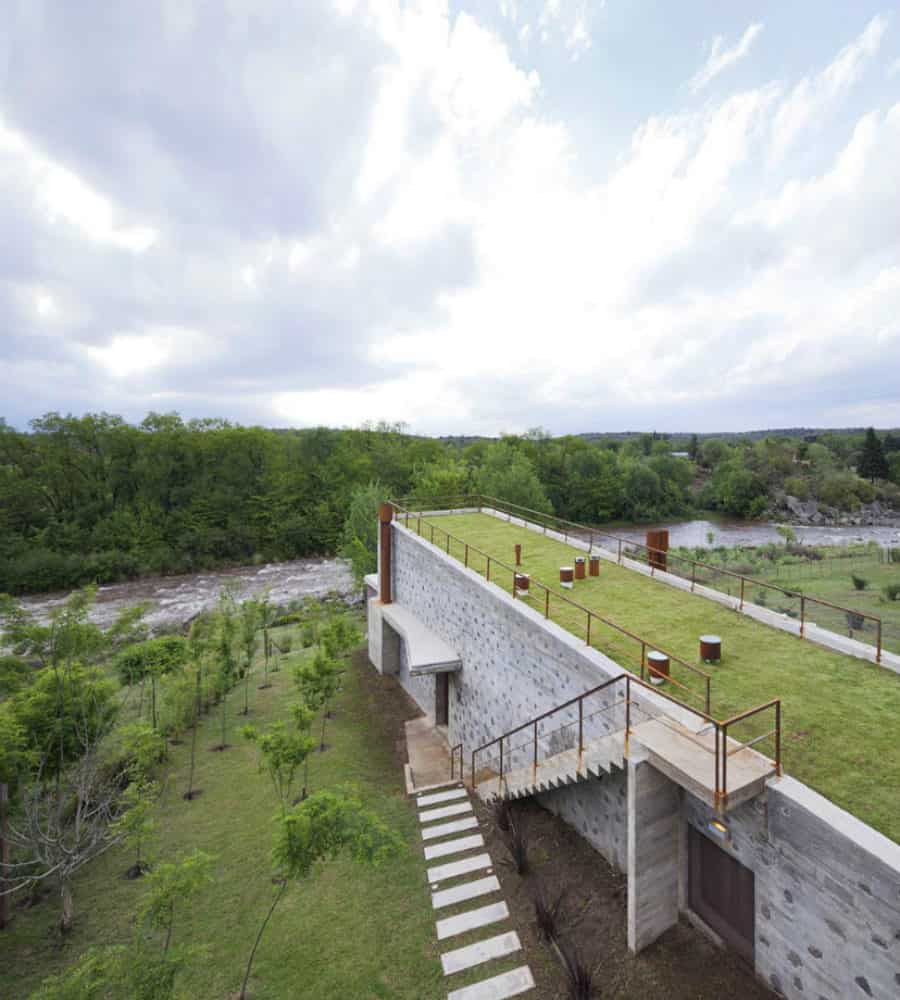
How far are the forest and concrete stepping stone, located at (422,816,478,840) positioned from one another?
19818 millimetres

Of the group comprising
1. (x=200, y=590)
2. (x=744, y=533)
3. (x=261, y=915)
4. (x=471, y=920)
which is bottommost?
(x=200, y=590)

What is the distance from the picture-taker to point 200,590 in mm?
36594

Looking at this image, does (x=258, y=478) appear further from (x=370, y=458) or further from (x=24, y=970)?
(x=24, y=970)

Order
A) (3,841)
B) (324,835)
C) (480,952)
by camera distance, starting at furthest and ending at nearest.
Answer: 1. (3,841)
2. (480,952)
3. (324,835)

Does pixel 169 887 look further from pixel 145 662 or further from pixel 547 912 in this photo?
pixel 145 662

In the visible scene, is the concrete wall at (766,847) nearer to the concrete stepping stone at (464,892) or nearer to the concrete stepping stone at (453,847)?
the concrete stepping stone at (453,847)

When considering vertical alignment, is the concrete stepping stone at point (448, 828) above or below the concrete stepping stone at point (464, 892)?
below

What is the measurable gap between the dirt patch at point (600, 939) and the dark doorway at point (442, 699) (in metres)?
4.84

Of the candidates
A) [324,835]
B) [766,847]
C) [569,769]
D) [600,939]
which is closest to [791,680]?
[766,847]

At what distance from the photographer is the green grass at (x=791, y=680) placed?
549 centimetres

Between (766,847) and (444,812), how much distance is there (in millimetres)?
6684

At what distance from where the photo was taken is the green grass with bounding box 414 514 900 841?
5.49 metres

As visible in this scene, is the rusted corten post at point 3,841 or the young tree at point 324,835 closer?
the young tree at point 324,835

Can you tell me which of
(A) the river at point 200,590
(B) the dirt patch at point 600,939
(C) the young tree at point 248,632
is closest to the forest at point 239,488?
(A) the river at point 200,590
